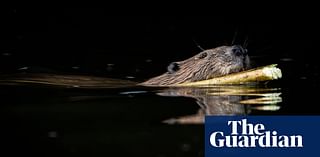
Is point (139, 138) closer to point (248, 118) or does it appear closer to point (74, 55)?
point (248, 118)

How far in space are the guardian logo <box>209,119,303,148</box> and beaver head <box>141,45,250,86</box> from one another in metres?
2.20

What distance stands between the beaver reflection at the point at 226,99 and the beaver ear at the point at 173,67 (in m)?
0.42

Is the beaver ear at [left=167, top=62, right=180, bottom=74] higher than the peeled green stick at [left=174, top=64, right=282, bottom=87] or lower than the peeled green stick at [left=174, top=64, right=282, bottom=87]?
higher

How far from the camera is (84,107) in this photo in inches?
224

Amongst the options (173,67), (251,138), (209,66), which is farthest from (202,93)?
(251,138)

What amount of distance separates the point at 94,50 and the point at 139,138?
8681 millimetres

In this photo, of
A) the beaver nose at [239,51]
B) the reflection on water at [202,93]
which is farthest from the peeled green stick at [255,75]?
the beaver nose at [239,51]

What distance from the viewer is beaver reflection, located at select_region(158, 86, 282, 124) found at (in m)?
5.18

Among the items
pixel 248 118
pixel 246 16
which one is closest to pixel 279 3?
pixel 246 16

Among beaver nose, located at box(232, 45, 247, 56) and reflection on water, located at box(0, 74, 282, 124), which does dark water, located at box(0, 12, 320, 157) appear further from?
beaver nose, located at box(232, 45, 247, 56)

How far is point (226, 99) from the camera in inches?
236

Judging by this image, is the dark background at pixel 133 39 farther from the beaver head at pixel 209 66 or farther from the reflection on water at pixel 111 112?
the reflection on water at pixel 111 112

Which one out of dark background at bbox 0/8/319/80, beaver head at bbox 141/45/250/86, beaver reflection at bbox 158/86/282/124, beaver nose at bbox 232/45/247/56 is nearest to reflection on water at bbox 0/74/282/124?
beaver reflection at bbox 158/86/282/124

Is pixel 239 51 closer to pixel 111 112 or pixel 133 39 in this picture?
pixel 111 112
